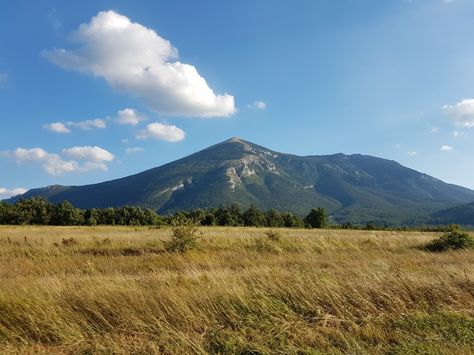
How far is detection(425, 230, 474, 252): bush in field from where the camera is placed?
874 inches

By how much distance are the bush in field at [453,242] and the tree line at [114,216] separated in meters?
68.1

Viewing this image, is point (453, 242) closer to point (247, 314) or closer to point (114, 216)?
point (247, 314)

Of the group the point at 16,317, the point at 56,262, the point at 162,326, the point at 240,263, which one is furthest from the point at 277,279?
the point at 56,262

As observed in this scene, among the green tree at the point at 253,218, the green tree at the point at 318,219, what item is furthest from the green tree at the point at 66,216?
the green tree at the point at 318,219

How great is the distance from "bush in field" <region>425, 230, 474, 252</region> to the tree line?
2681 inches

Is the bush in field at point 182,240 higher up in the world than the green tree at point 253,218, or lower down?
higher up

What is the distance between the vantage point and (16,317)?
678 centimetres

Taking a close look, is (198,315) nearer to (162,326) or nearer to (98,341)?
(162,326)

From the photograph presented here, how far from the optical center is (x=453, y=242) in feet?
74.6

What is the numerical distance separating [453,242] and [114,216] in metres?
90.8

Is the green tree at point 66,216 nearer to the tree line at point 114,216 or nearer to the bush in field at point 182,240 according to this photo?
the tree line at point 114,216

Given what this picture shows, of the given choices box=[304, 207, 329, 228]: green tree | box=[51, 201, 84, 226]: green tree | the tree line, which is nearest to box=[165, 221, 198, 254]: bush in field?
the tree line

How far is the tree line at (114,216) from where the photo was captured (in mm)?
95375

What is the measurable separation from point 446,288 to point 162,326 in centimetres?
564
